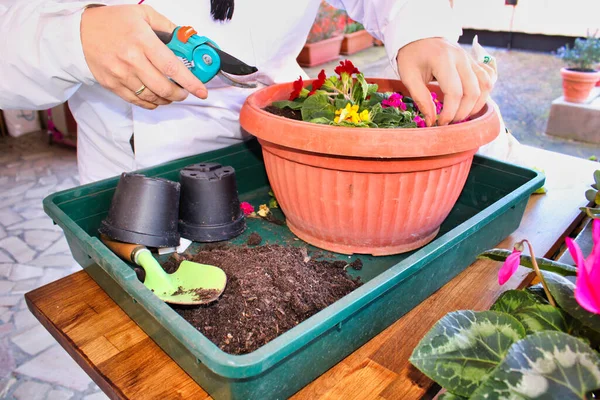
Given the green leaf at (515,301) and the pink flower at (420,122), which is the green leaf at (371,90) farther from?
the green leaf at (515,301)

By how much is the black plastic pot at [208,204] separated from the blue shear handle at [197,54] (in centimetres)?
16

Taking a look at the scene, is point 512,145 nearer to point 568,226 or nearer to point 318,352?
point 568,226

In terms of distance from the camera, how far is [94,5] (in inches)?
27.8

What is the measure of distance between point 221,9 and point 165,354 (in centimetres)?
61

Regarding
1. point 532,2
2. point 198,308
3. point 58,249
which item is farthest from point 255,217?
point 532,2

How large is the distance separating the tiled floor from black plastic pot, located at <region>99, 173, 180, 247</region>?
3.27ft

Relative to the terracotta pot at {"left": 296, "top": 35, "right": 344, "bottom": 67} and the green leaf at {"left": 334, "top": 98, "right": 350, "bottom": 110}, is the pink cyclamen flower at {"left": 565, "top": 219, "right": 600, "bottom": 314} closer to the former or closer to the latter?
the green leaf at {"left": 334, "top": 98, "right": 350, "bottom": 110}

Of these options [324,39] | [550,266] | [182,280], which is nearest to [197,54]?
[182,280]

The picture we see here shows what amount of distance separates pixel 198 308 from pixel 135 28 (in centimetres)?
37

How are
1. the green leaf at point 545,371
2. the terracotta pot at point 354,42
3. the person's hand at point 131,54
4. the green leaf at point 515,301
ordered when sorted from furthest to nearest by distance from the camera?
the terracotta pot at point 354,42 < the person's hand at point 131,54 < the green leaf at point 515,301 < the green leaf at point 545,371

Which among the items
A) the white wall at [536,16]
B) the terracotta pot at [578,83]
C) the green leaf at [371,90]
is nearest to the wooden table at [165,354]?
the green leaf at [371,90]

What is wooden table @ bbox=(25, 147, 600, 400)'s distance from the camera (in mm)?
550

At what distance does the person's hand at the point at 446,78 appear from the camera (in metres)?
0.74

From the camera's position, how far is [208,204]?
802 millimetres
